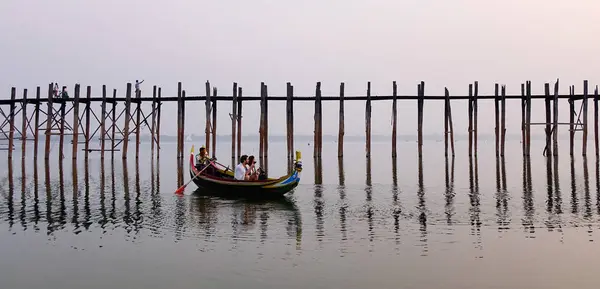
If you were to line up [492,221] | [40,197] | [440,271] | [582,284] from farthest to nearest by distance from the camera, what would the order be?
[40,197]
[492,221]
[440,271]
[582,284]

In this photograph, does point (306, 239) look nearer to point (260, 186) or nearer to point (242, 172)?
point (260, 186)

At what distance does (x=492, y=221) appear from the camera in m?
13.2

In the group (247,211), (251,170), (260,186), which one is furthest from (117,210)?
(251,170)

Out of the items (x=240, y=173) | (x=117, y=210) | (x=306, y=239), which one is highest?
(x=240, y=173)

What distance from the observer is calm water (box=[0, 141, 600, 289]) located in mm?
8695

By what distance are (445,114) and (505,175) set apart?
28.4 ft

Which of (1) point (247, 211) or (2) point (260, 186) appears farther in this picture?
(2) point (260, 186)

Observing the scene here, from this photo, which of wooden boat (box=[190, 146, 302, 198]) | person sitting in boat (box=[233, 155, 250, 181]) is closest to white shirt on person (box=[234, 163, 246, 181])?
person sitting in boat (box=[233, 155, 250, 181])

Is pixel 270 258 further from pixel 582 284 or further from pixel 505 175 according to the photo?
pixel 505 175

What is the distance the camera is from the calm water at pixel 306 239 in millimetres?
8695

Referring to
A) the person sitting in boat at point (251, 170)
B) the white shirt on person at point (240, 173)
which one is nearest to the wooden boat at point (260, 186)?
the white shirt on person at point (240, 173)

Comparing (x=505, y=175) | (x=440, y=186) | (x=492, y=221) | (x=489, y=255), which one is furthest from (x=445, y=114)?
(x=489, y=255)

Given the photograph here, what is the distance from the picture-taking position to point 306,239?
11281 millimetres

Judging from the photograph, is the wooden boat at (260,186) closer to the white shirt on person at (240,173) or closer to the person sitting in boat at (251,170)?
the white shirt on person at (240,173)
